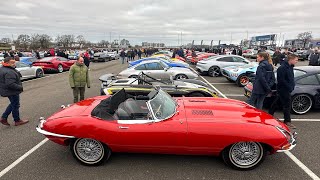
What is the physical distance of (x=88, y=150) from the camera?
384cm

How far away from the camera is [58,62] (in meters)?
17.7

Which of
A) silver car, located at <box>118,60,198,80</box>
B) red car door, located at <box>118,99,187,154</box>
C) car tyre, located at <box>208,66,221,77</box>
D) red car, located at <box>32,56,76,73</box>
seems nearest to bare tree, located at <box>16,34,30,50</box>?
red car, located at <box>32,56,76,73</box>

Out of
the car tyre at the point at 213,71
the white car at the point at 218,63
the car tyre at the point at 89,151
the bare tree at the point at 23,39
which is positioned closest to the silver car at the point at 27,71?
the white car at the point at 218,63

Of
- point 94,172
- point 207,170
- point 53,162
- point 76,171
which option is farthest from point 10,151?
point 207,170

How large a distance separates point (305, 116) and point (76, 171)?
5851 millimetres

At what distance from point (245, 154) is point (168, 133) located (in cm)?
124

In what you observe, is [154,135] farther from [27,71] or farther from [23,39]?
[23,39]

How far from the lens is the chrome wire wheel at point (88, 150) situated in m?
3.83

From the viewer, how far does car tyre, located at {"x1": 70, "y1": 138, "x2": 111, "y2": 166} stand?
3822mm

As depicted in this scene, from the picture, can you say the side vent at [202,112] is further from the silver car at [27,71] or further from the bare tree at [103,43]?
the bare tree at [103,43]

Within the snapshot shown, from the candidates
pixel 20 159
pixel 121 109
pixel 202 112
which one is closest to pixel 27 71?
pixel 20 159

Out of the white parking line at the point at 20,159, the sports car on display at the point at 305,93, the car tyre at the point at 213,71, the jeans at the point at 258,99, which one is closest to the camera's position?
Answer: the white parking line at the point at 20,159

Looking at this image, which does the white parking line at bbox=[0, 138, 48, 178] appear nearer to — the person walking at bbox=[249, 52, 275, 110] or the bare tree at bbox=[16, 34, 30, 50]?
the person walking at bbox=[249, 52, 275, 110]

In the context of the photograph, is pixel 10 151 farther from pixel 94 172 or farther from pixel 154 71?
pixel 154 71
